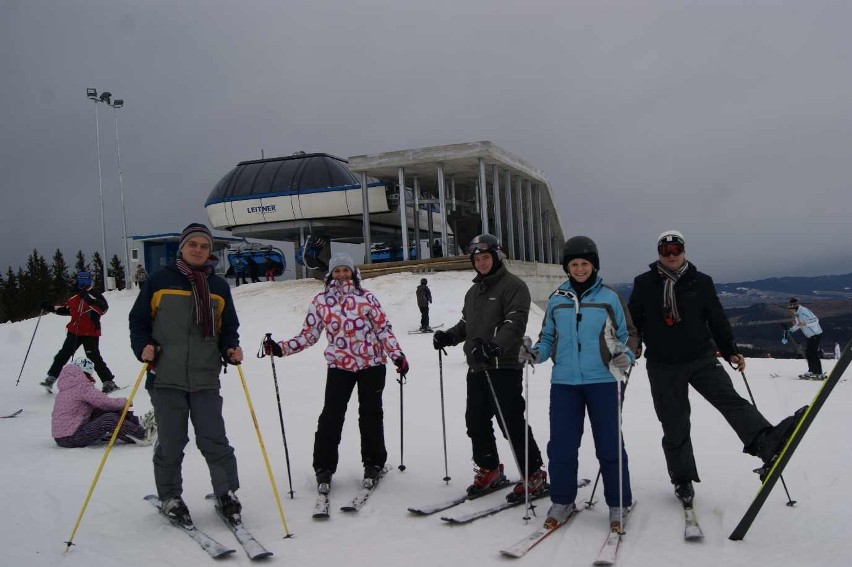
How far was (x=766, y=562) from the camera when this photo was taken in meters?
4.00

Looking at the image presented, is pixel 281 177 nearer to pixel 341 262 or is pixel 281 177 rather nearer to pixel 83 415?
pixel 83 415

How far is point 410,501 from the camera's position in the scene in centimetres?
545

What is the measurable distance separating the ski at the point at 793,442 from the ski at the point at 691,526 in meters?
0.20

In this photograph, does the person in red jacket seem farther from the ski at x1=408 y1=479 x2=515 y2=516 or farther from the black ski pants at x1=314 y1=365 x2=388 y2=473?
the ski at x1=408 y1=479 x2=515 y2=516

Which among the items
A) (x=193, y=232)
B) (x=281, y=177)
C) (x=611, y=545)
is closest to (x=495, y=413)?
(x=611, y=545)

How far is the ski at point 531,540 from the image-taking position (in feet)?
13.8

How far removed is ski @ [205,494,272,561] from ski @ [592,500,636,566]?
1.97m

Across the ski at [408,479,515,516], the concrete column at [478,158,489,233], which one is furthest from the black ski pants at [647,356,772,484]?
the concrete column at [478,158,489,233]

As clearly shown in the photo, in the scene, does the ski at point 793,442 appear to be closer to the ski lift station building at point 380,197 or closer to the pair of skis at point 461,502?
the pair of skis at point 461,502

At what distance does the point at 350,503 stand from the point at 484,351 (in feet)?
5.19

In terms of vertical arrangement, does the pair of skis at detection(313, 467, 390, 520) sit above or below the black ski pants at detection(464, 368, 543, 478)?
below

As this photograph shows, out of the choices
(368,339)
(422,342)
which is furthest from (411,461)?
(422,342)

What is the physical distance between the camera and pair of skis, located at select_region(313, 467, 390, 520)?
16.7ft

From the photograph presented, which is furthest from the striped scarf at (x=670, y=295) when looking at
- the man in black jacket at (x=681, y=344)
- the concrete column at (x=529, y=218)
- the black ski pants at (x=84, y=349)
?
the concrete column at (x=529, y=218)
